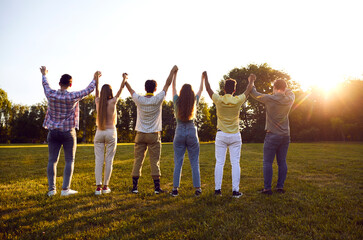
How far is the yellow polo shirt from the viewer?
521 cm

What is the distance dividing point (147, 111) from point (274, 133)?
3.23 meters

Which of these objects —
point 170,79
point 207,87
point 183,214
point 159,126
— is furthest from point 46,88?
point 183,214

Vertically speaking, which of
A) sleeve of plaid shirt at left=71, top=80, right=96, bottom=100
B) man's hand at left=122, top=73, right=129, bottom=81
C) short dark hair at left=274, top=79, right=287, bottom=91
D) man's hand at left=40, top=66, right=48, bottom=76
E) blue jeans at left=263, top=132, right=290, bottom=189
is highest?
man's hand at left=40, top=66, right=48, bottom=76

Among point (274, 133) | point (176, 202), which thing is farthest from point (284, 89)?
point (176, 202)

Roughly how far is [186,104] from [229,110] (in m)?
1.02

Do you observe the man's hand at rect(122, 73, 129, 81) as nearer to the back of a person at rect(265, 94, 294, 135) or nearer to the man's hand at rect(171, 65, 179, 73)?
the man's hand at rect(171, 65, 179, 73)

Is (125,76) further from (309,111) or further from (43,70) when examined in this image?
(309,111)

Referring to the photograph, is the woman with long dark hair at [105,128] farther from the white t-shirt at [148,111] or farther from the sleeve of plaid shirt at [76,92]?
the white t-shirt at [148,111]

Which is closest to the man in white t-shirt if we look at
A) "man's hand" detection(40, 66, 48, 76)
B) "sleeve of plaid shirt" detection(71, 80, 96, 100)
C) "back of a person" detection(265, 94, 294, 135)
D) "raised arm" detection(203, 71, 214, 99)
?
"raised arm" detection(203, 71, 214, 99)

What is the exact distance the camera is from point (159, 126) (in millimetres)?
5566

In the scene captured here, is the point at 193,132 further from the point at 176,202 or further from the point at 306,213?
the point at 306,213

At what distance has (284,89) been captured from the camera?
19.0 feet

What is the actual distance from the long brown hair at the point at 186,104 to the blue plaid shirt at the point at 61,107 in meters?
2.23

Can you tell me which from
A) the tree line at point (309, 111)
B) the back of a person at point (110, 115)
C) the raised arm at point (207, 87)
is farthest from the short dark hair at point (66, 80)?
the tree line at point (309, 111)
